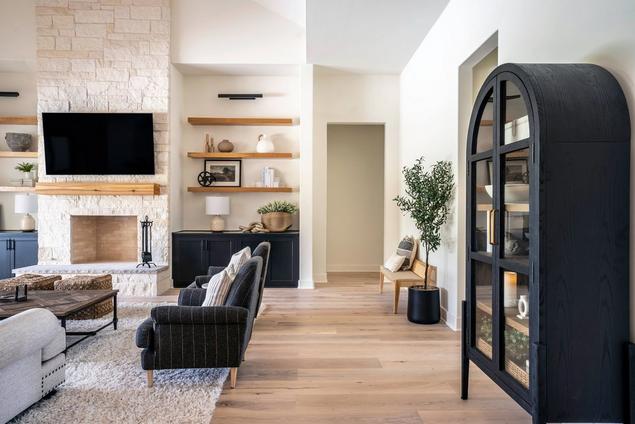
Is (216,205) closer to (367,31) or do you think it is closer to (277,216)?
Answer: (277,216)

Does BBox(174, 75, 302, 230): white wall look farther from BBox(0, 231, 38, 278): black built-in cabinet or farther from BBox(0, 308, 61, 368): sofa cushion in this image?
BBox(0, 308, 61, 368): sofa cushion

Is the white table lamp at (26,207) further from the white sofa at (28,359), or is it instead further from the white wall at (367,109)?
A: the white sofa at (28,359)

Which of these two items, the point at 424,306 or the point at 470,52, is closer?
the point at 470,52

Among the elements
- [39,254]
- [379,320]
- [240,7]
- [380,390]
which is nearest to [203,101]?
[240,7]

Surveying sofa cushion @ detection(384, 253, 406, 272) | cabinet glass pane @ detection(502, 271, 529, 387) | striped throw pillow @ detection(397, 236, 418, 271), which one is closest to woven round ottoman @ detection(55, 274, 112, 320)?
sofa cushion @ detection(384, 253, 406, 272)

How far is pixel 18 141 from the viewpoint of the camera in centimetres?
630

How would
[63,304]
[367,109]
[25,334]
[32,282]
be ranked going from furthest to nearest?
[367,109] < [32,282] < [63,304] < [25,334]

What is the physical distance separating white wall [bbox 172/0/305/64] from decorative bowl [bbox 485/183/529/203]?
15.8 ft

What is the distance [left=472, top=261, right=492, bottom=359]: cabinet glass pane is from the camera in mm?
2250

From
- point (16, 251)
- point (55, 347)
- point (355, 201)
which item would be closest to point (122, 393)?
point (55, 347)

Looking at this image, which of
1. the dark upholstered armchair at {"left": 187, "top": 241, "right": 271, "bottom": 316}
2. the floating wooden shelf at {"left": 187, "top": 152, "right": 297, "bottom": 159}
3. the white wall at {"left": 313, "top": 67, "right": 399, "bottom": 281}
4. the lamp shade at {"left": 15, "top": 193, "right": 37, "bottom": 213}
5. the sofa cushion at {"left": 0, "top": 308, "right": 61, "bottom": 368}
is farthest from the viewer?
the white wall at {"left": 313, "top": 67, "right": 399, "bottom": 281}

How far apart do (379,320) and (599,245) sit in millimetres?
2970

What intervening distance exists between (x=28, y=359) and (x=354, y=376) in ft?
6.64

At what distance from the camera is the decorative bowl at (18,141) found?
6277 millimetres
